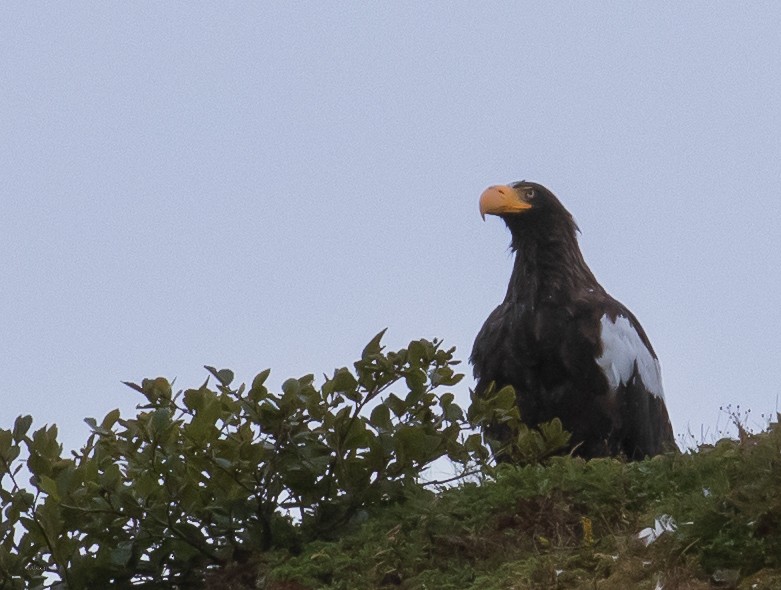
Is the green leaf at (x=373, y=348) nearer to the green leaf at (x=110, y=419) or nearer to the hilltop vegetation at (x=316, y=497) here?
the hilltop vegetation at (x=316, y=497)

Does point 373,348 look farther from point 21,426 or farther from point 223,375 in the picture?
point 21,426

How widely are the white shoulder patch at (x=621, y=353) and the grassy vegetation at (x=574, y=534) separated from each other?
9.51 feet

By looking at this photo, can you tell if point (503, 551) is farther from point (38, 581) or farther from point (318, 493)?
point (38, 581)

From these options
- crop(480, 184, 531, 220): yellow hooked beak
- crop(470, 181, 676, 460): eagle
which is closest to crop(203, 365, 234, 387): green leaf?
crop(470, 181, 676, 460): eagle

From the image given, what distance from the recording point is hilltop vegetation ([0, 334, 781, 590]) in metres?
4.79

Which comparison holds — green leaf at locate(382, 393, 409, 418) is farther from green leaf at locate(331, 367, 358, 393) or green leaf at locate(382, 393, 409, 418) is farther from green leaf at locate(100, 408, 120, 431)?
green leaf at locate(100, 408, 120, 431)

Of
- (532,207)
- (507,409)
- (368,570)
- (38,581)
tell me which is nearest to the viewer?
(368,570)

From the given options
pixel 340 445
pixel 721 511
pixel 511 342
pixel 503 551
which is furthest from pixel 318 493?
pixel 511 342

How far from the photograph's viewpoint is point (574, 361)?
8273mm

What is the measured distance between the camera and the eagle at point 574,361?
828cm

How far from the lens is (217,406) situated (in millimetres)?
4988

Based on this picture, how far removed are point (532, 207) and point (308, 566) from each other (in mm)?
4812

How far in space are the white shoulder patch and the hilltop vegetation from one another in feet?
9.71

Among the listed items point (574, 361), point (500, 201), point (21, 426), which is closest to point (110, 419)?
point (21, 426)
